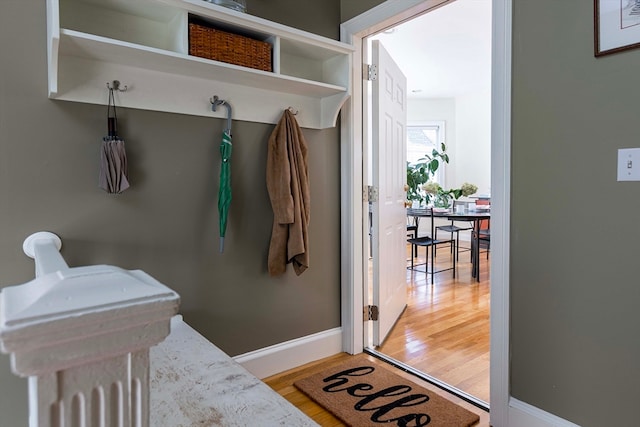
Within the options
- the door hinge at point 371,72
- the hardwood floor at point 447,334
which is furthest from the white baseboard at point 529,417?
the door hinge at point 371,72

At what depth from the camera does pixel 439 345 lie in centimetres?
258

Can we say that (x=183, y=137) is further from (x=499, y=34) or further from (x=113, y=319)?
(x=113, y=319)

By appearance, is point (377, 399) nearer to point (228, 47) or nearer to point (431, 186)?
point (228, 47)

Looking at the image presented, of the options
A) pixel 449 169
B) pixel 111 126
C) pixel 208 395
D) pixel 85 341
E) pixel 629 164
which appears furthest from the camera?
pixel 449 169

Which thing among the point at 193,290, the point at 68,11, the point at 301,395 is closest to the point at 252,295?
the point at 193,290

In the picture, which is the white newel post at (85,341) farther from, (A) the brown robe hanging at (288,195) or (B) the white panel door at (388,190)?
(B) the white panel door at (388,190)

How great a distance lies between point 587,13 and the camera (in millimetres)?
1391

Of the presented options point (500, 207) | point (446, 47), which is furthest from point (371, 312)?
point (446, 47)

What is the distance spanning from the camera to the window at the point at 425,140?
22.5 feet

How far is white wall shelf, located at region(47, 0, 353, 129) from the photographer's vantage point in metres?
1.48

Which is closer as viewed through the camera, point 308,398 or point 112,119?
point 112,119

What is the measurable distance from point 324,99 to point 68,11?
4.12ft

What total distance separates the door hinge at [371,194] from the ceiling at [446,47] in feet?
3.57

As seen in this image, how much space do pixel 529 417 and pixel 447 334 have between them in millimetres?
1177
